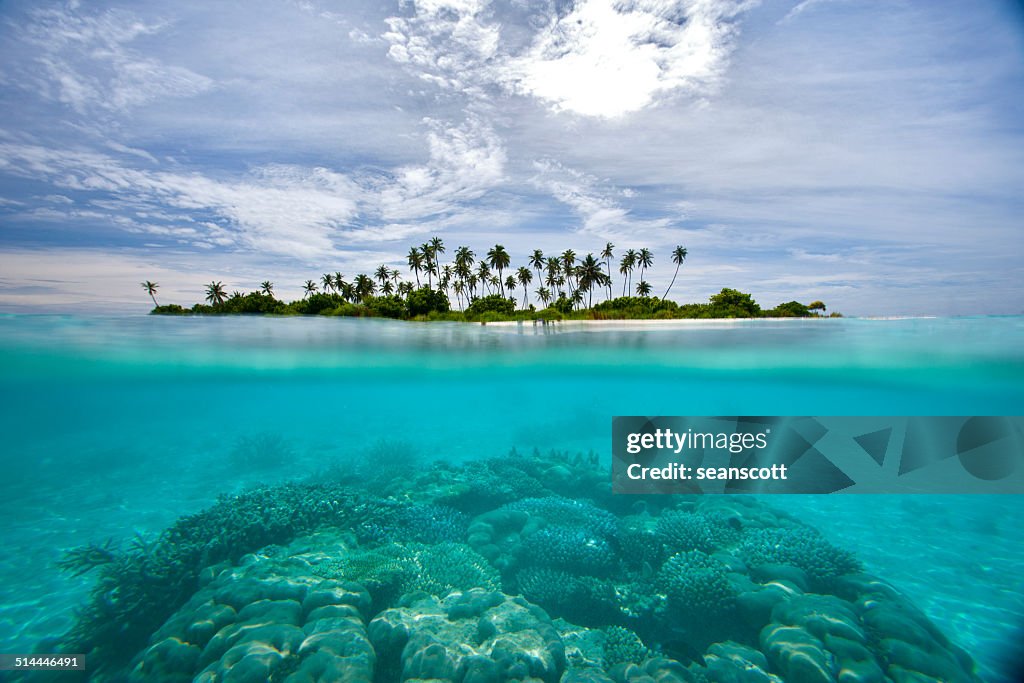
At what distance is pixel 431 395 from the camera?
3678 cm

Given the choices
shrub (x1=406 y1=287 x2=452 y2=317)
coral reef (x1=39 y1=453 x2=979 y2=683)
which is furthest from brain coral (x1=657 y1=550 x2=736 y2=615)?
shrub (x1=406 y1=287 x2=452 y2=317)

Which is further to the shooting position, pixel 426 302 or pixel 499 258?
pixel 499 258

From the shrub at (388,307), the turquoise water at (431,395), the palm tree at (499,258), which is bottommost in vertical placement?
the turquoise water at (431,395)

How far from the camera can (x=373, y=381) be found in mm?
29625

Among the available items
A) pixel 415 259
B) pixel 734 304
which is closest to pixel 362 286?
pixel 415 259

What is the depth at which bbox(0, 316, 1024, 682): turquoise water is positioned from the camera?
32.3 ft

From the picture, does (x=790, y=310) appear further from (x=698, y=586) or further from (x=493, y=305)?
(x=698, y=586)

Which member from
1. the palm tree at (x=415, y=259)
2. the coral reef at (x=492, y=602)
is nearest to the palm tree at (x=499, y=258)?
the palm tree at (x=415, y=259)

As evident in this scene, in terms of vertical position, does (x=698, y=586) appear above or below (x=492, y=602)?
above

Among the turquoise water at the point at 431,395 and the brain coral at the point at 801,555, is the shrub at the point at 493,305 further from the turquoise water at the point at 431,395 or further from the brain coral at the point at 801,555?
the brain coral at the point at 801,555

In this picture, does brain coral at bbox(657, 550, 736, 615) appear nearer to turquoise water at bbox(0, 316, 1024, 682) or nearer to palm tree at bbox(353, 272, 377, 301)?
turquoise water at bbox(0, 316, 1024, 682)

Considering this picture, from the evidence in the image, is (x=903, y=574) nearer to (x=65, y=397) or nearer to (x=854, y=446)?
(x=854, y=446)

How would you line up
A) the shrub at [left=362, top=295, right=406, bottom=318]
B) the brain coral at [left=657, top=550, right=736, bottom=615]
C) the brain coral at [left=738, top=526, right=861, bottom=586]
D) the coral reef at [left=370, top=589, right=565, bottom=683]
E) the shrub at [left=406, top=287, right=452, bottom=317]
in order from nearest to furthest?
1. the coral reef at [left=370, top=589, right=565, bottom=683]
2. the brain coral at [left=657, top=550, right=736, bottom=615]
3. the brain coral at [left=738, top=526, right=861, bottom=586]
4. the shrub at [left=362, top=295, right=406, bottom=318]
5. the shrub at [left=406, top=287, right=452, bottom=317]

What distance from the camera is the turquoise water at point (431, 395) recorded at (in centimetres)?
986
